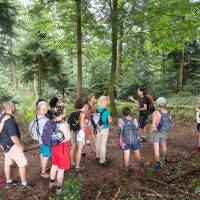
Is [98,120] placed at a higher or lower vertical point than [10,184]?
higher

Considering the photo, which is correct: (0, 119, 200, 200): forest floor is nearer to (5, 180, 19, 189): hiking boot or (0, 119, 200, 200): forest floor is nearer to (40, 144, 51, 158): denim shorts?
(5, 180, 19, 189): hiking boot

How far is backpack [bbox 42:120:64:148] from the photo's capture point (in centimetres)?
657

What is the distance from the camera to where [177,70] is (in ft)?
90.1

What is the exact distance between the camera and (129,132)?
784 centimetres

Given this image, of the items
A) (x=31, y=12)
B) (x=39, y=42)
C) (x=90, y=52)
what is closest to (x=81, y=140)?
(x=31, y=12)

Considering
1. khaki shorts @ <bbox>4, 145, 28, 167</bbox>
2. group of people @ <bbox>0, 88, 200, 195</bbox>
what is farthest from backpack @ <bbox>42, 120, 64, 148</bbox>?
khaki shorts @ <bbox>4, 145, 28, 167</bbox>

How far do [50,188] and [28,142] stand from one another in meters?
5.29

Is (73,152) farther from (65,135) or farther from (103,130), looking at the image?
(65,135)

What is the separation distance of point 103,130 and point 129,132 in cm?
88

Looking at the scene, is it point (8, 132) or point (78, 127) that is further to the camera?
point (78, 127)

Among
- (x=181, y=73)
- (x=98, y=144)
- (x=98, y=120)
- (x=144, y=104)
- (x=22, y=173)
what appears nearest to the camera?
(x=22, y=173)

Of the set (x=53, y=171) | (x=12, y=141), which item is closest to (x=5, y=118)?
(x=12, y=141)

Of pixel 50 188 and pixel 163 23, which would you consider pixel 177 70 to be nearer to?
pixel 163 23

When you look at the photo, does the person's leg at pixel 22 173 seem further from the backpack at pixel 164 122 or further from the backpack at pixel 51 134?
the backpack at pixel 164 122
